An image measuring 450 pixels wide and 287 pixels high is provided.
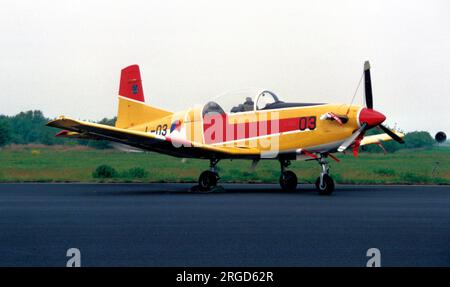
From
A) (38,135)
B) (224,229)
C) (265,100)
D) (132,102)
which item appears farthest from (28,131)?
(224,229)

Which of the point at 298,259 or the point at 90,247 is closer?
the point at 298,259

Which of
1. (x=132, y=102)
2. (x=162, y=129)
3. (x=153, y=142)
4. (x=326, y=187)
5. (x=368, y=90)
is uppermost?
(x=132, y=102)

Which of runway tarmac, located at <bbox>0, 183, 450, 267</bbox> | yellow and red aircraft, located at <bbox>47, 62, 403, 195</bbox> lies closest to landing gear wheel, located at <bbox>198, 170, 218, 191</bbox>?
yellow and red aircraft, located at <bbox>47, 62, 403, 195</bbox>

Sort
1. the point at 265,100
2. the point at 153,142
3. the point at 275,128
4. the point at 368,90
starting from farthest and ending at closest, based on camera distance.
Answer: the point at 265,100, the point at 275,128, the point at 153,142, the point at 368,90

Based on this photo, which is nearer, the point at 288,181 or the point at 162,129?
the point at 288,181

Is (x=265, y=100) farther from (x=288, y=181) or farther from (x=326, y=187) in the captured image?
(x=326, y=187)

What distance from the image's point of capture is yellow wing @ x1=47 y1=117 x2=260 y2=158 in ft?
63.7

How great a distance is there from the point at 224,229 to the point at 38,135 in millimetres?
69838

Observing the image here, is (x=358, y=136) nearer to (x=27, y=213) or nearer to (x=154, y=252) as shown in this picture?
(x=27, y=213)

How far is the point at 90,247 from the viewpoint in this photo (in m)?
9.35

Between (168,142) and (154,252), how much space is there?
11.3 m

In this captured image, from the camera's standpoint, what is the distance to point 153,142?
2041 centimetres
